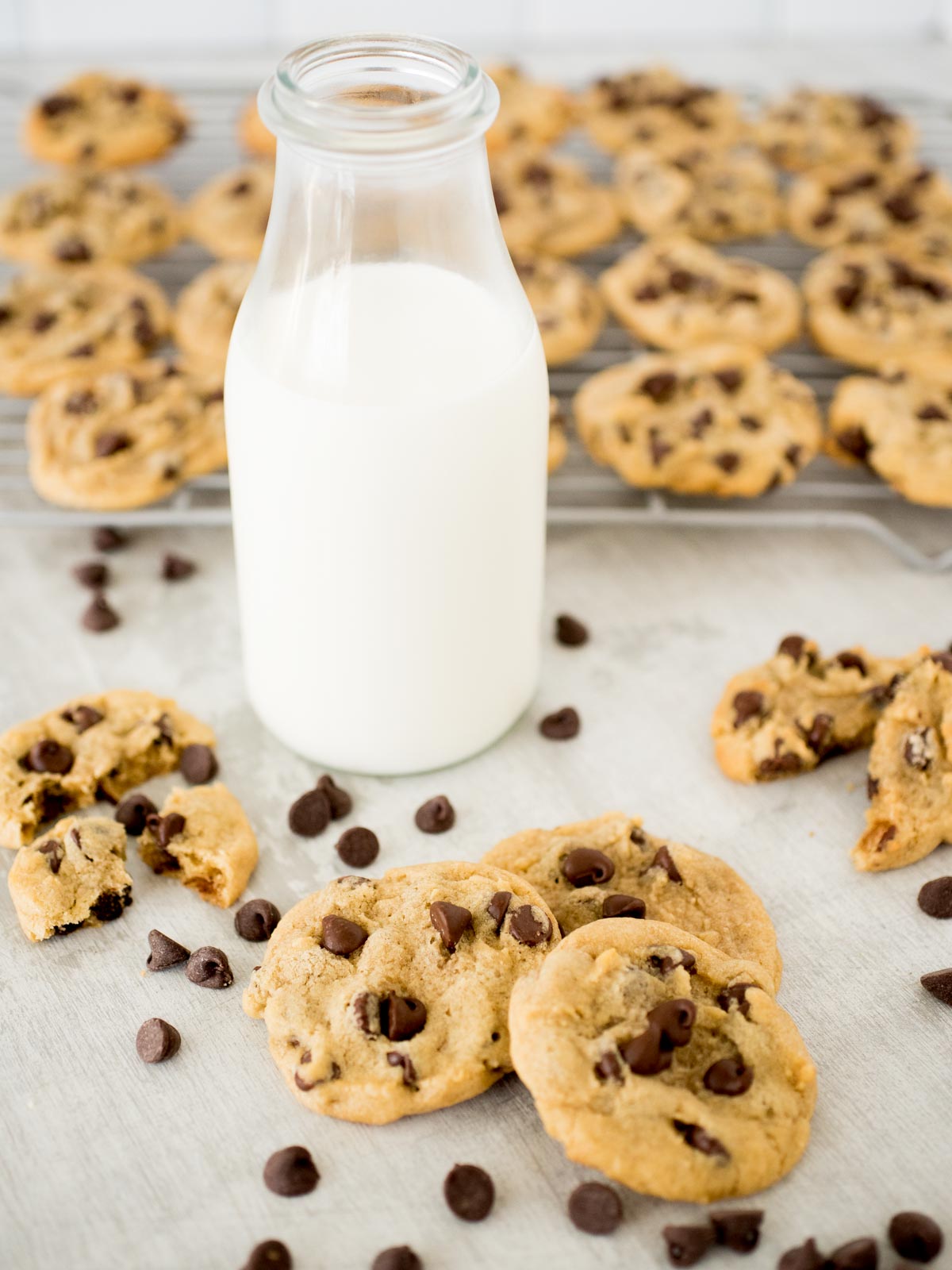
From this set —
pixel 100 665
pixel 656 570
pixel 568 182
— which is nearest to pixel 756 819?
pixel 656 570

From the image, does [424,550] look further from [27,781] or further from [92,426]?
[92,426]

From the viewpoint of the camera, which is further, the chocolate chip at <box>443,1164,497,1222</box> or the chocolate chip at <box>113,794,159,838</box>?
the chocolate chip at <box>113,794,159,838</box>

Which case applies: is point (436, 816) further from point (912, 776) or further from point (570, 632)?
point (912, 776)

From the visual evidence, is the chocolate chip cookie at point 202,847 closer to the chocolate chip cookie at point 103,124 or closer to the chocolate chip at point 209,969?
the chocolate chip at point 209,969

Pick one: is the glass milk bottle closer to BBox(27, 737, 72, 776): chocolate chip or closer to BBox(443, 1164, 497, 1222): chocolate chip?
BBox(27, 737, 72, 776): chocolate chip

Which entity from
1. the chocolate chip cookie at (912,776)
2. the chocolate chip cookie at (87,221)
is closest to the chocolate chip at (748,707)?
the chocolate chip cookie at (912,776)

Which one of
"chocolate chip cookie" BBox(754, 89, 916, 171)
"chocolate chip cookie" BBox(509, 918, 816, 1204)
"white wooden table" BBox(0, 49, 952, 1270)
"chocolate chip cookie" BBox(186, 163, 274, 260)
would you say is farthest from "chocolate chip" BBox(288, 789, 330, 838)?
"chocolate chip cookie" BBox(754, 89, 916, 171)
